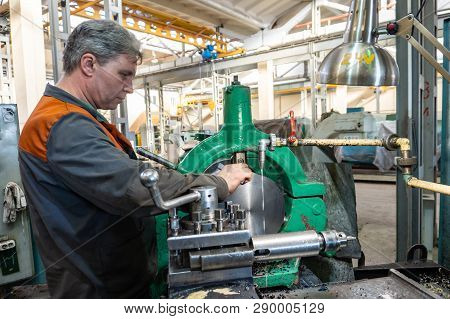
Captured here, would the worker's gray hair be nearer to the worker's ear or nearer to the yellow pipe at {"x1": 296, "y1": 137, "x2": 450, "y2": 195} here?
the worker's ear

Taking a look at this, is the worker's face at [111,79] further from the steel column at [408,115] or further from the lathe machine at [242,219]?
the steel column at [408,115]

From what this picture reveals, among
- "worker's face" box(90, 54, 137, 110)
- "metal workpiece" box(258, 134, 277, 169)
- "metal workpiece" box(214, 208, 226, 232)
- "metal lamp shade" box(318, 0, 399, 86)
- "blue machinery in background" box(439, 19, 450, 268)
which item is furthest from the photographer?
"blue machinery in background" box(439, 19, 450, 268)

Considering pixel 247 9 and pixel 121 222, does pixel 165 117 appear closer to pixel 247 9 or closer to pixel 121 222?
pixel 247 9

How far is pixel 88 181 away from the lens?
583 mm

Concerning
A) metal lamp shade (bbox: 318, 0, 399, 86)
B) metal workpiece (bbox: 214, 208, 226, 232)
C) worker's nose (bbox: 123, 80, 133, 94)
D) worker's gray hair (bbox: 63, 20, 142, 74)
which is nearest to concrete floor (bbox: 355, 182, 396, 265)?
metal lamp shade (bbox: 318, 0, 399, 86)

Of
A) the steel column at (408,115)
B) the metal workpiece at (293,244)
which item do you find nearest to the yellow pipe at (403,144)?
the steel column at (408,115)

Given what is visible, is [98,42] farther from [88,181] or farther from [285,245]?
[285,245]

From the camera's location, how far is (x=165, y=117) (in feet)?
16.4

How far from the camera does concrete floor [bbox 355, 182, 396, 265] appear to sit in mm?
2137

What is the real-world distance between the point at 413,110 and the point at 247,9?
92.8 inches

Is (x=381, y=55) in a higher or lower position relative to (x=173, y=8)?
lower

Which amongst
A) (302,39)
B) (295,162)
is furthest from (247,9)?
(295,162)

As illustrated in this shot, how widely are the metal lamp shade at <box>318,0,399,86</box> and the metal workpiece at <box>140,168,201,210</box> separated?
1.90 ft

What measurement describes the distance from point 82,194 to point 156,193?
0.63 ft
